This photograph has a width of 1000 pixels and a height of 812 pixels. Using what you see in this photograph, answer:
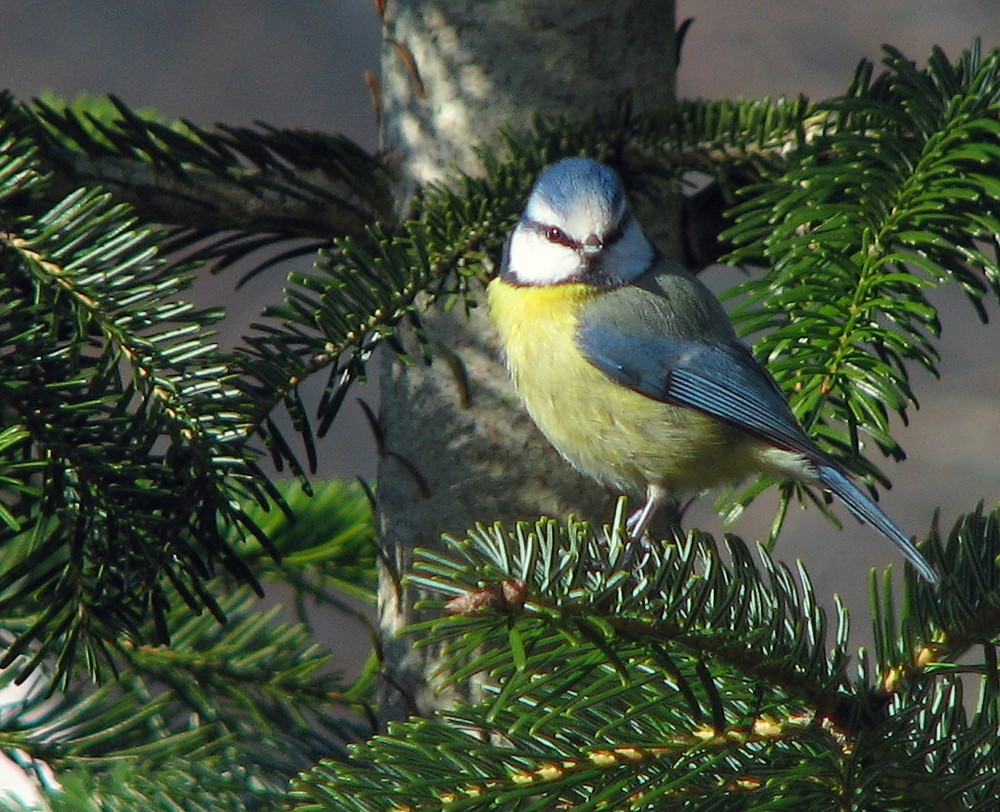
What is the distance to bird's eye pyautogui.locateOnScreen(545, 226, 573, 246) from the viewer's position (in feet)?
2.80

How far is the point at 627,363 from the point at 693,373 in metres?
0.05

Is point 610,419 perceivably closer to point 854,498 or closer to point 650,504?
point 650,504

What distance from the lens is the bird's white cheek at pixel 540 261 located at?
86cm

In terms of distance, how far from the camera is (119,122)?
77 cm

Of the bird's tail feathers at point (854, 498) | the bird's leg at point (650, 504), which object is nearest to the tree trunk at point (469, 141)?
the bird's leg at point (650, 504)

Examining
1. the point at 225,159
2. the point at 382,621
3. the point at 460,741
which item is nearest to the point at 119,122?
the point at 225,159

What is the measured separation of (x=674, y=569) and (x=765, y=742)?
3.1 inches

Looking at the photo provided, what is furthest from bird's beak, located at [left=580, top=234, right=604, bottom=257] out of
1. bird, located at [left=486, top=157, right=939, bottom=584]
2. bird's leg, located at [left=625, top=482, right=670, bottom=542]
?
bird's leg, located at [left=625, top=482, right=670, bottom=542]

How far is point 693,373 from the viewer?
2.81ft

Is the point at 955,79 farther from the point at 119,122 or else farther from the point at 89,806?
the point at 89,806

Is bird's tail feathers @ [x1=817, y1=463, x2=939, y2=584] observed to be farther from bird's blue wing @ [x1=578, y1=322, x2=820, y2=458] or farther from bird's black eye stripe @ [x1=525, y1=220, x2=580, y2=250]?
bird's black eye stripe @ [x1=525, y1=220, x2=580, y2=250]

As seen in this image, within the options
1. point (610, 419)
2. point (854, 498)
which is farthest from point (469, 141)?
point (854, 498)

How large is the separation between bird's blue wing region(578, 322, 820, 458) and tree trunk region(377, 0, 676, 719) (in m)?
0.08

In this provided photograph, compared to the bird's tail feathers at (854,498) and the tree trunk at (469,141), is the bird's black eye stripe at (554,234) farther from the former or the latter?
the bird's tail feathers at (854,498)
